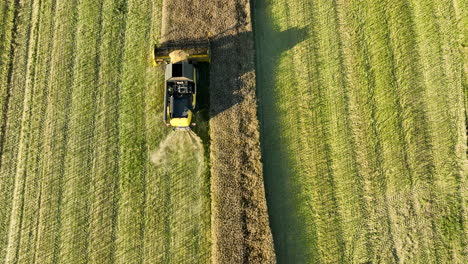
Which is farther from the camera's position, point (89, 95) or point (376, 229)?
point (89, 95)

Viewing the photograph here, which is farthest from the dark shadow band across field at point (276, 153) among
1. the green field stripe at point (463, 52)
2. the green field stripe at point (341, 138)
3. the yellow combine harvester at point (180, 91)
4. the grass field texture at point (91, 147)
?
the green field stripe at point (463, 52)

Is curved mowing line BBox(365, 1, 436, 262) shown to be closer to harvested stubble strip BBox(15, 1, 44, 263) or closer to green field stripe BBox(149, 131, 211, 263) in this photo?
green field stripe BBox(149, 131, 211, 263)

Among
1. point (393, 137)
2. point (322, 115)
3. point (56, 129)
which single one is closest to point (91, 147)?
point (56, 129)

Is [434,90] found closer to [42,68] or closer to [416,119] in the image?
[416,119]

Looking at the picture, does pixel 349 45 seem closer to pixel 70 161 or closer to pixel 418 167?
pixel 418 167

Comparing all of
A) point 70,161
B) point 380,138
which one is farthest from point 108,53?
point 380,138

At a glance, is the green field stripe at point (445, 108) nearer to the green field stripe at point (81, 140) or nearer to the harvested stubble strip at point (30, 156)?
the green field stripe at point (81, 140)
